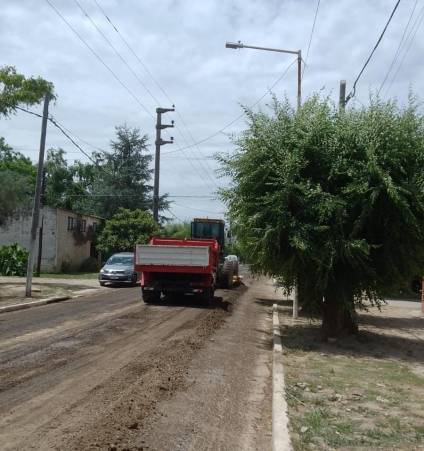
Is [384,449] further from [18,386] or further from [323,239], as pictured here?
[323,239]

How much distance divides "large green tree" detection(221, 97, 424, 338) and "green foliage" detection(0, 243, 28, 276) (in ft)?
80.9

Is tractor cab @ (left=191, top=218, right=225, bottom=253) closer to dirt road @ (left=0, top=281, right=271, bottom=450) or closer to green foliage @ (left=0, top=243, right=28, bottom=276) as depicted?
green foliage @ (left=0, top=243, right=28, bottom=276)

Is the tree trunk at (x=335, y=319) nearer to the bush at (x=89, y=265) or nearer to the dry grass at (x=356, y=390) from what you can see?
the dry grass at (x=356, y=390)

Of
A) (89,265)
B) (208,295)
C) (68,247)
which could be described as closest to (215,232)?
(208,295)

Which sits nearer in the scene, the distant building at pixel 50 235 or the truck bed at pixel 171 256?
the truck bed at pixel 171 256

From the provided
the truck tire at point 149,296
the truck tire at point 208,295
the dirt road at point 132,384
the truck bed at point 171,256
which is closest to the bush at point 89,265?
the truck tire at point 149,296

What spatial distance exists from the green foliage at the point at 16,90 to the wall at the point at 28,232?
2171 cm

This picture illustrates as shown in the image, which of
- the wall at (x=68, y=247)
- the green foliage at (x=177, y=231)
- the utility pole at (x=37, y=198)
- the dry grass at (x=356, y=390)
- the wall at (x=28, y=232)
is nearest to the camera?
the dry grass at (x=356, y=390)

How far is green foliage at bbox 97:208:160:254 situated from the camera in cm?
4519

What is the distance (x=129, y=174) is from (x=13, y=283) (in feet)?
120

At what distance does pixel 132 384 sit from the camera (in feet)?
26.9

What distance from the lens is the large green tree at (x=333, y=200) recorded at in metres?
11.9

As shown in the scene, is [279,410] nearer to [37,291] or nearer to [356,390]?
[356,390]

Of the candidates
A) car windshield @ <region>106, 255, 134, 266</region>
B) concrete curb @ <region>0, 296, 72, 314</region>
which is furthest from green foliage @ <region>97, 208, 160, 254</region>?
concrete curb @ <region>0, 296, 72, 314</region>
